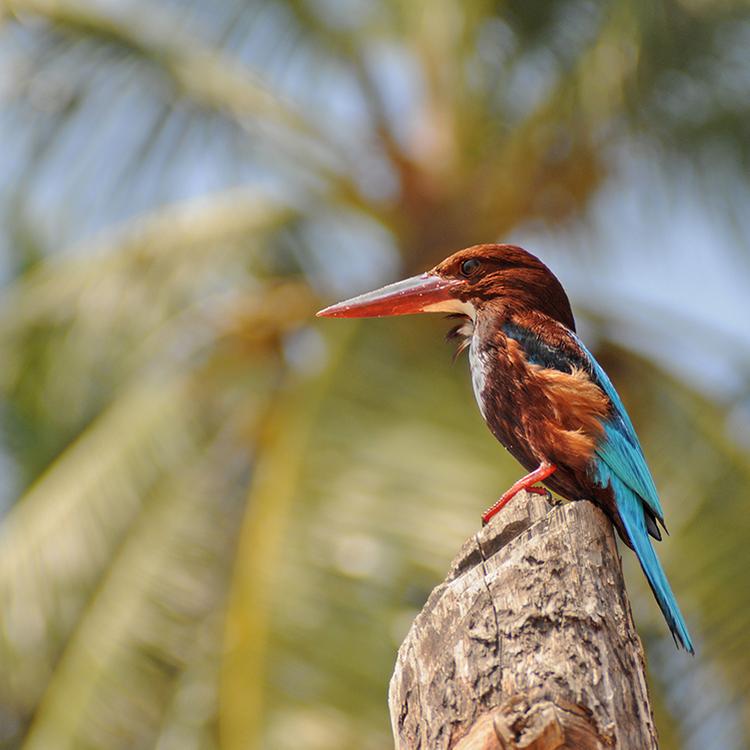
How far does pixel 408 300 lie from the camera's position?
3254 millimetres

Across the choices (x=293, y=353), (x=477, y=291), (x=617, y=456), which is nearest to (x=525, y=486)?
(x=617, y=456)

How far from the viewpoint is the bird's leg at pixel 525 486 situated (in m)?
2.84

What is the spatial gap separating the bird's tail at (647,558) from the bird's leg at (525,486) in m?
0.15

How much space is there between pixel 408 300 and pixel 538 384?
40 centimetres

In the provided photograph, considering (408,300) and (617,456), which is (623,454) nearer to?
(617,456)

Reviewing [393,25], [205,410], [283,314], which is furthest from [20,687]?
[393,25]

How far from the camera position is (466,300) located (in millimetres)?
3238

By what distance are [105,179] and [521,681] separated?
20.1 feet

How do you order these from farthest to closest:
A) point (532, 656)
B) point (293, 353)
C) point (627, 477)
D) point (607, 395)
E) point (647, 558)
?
point (293, 353) < point (607, 395) < point (627, 477) < point (647, 558) < point (532, 656)

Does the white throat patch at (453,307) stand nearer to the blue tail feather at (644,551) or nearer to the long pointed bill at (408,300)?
the long pointed bill at (408,300)

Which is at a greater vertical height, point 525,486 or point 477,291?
point 477,291

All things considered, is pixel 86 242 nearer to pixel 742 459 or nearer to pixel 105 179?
pixel 105 179

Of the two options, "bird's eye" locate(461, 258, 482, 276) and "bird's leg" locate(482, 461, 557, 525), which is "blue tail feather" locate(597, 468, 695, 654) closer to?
"bird's leg" locate(482, 461, 557, 525)

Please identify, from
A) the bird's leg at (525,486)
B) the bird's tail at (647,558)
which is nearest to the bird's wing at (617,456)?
the bird's tail at (647,558)
